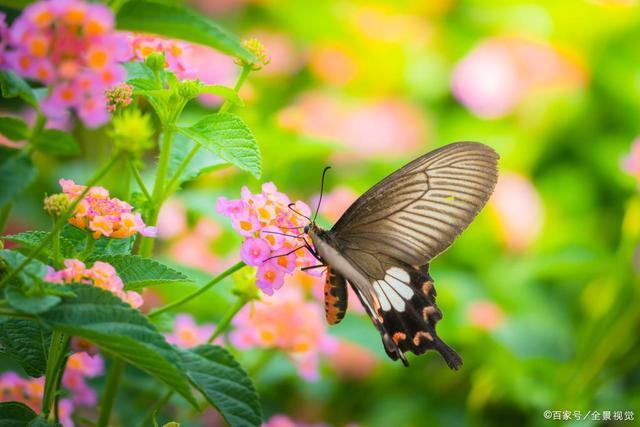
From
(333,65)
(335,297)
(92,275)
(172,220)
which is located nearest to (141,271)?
(92,275)

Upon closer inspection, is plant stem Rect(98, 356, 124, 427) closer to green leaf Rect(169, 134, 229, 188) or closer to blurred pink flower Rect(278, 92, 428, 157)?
green leaf Rect(169, 134, 229, 188)

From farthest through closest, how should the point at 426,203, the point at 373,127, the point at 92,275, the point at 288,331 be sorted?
1. the point at 373,127
2. the point at 288,331
3. the point at 426,203
4. the point at 92,275

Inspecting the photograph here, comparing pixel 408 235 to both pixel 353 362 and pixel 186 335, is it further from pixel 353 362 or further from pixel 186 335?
pixel 353 362

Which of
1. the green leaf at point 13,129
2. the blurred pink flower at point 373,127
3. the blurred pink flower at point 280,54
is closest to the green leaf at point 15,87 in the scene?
the green leaf at point 13,129

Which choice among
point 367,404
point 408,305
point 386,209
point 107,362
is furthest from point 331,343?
point 367,404

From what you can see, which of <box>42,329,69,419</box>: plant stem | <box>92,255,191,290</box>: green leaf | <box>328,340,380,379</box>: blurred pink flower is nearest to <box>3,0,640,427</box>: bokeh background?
<box>328,340,380,379</box>: blurred pink flower

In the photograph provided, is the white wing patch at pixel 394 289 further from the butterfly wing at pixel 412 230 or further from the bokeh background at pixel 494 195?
the bokeh background at pixel 494 195

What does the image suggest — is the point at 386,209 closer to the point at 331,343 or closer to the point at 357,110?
the point at 331,343
